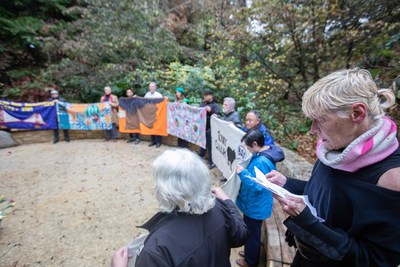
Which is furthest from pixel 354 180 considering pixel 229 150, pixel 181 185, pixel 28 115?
pixel 28 115

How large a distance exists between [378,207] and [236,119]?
136 inches

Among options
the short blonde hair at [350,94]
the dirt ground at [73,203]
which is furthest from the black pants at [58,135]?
the short blonde hair at [350,94]

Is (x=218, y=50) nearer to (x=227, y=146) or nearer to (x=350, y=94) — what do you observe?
(x=227, y=146)

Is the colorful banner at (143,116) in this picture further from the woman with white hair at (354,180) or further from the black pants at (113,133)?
the woman with white hair at (354,180)

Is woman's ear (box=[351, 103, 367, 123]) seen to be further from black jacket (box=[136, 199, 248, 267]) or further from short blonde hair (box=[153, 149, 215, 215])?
black jacket (box=[136, 199, 248, 267])

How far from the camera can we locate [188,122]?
593 cm

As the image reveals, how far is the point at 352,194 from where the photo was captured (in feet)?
3.05

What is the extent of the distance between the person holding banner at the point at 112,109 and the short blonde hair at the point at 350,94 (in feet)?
24.4

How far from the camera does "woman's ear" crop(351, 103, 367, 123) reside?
928 mm

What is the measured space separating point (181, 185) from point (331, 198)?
0.70 m

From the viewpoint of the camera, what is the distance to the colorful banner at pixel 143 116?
689 cm

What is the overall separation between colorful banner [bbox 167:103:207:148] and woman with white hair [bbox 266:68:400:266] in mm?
4220

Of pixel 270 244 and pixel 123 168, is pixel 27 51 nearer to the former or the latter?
pixel 123 168

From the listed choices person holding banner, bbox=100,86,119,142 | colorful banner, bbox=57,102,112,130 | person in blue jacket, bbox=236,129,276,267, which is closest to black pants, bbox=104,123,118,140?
person holding banner, bbox=100,86,119,142
